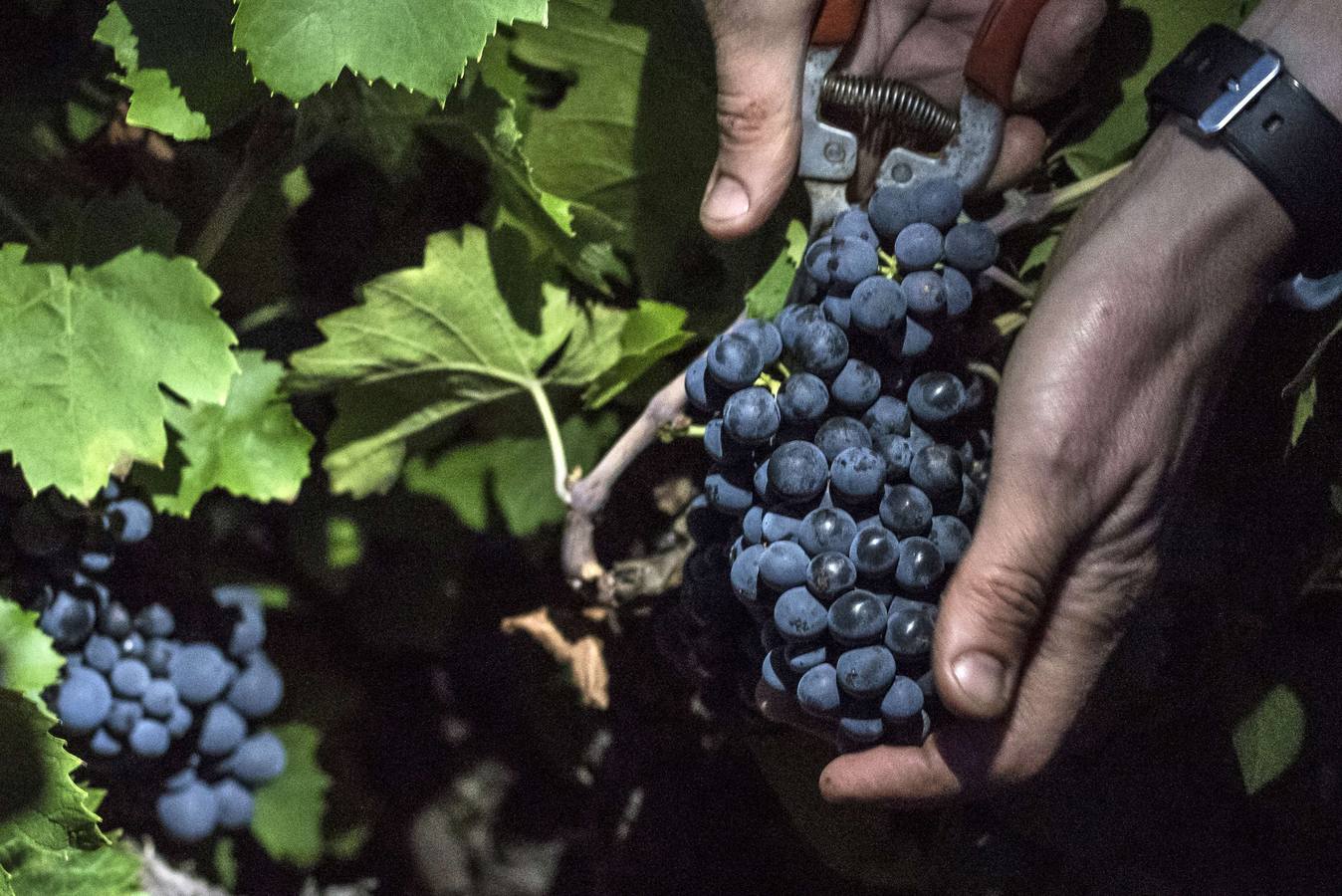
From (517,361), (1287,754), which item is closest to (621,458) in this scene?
(517,361)

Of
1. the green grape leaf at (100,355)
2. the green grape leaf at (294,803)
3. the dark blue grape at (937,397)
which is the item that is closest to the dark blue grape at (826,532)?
the dark blue grape at (937,397)

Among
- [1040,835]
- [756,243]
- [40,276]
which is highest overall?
[756,243]

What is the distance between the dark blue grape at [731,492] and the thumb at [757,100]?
214 mm

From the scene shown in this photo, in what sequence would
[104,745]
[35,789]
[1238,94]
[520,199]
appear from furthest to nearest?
1. [104,745]
2. [520,199]
3. [35,789]
4. [1238,94]

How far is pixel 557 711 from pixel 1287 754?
855mm

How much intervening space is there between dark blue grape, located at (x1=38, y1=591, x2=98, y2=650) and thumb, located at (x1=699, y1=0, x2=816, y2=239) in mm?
765

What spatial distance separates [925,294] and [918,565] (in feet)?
0.68

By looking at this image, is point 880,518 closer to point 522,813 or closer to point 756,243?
point 756,243

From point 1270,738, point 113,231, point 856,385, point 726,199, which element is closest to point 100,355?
point 113,231

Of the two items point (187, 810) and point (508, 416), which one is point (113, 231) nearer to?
point (508, 416)

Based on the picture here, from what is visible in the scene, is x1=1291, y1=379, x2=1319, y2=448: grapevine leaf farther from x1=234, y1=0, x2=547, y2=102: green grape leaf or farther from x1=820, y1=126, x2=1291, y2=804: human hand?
x1=234, y1=0, x2=547, y2=102: green grape leaf

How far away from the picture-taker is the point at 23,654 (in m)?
1.11

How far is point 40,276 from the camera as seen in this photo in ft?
3.62

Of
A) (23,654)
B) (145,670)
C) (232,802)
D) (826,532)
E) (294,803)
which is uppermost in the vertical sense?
(826,532)
